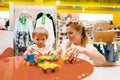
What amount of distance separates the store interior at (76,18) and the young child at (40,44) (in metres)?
0.18

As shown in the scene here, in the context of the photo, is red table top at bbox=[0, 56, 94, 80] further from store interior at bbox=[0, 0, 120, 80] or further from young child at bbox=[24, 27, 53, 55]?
store interior at bbox=[0, 0, 120, 80]

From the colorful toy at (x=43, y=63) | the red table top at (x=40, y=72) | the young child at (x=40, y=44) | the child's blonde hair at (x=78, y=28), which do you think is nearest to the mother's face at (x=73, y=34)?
the child's blonde hair at (x=78, y=28)

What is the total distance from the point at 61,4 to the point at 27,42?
12.8 feet

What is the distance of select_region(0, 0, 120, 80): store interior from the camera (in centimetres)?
284

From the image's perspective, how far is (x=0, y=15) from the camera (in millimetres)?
6184

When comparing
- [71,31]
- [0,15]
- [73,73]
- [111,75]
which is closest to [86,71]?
[73,73]

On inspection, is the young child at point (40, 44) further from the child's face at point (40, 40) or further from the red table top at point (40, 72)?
the red table top at point (40, 72)

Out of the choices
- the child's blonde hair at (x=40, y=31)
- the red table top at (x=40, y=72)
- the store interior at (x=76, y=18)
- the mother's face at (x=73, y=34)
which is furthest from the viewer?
the store interior at (x=76, y=18)

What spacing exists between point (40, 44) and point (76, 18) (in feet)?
12.0

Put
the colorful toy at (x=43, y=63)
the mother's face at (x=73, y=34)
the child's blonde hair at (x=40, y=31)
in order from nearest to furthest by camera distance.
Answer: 1. the colorful toy at (x=43, y=63)
2. the mother's face at (x=73, y=34)
3. the child's blonde hair at (x=40, y=31)

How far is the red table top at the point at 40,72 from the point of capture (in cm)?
133

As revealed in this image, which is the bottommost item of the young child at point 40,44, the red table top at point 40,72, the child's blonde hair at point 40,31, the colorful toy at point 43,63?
the red table top at point 40,72

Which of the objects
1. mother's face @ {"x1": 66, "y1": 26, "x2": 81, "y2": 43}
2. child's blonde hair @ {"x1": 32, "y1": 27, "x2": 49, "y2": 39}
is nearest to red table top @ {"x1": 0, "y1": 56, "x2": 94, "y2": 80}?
mother's face @ {"x1": 66, "y1": 26, "x2": 81, "y2": 43}

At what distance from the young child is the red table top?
→ 0.77 meters
